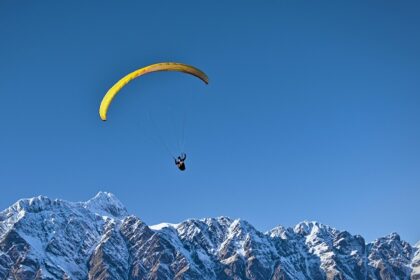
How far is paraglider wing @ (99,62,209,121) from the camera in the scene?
65.2 meters

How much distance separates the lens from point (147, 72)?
215 feet

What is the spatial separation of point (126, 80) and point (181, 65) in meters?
6.25

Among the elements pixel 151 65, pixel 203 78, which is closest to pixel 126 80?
pixel 151 65

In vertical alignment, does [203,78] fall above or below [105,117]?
above

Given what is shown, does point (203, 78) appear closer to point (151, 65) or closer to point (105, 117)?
point (151, 65)

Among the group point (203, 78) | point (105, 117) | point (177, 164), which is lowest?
point (177, 164)

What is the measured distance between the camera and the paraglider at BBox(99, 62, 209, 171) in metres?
65.2

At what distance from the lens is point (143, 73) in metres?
65.3

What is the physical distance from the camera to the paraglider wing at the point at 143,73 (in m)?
65.2

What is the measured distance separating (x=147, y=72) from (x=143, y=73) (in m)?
0.46

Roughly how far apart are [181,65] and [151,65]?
3512mm

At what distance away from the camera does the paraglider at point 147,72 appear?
65.2 metres

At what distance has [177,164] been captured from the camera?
6631 cm

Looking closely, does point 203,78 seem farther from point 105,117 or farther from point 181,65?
point 105,117
